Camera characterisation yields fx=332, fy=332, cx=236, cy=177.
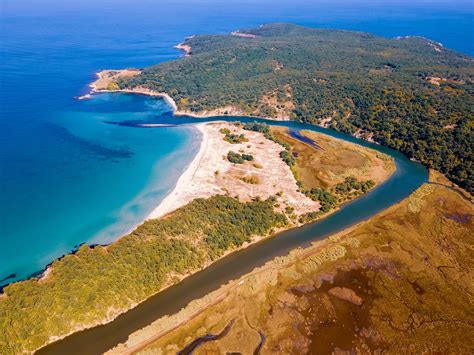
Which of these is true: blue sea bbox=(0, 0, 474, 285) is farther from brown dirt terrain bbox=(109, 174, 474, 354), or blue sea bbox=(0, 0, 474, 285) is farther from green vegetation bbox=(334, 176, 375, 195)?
green vegetation bbox=(334, 176, 375, 195)

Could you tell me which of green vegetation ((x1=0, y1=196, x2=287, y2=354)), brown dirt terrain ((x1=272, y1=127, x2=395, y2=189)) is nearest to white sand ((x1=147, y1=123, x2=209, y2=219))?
green vegetation ((x1=0, y1=196, x2=287, y2=354))

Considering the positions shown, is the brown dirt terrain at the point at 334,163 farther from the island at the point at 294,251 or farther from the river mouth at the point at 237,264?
the river mouth at the point at 237,264

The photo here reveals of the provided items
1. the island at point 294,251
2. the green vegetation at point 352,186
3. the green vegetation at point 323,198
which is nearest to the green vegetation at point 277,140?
the island at point 294,251

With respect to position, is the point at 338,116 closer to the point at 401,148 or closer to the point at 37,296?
the point at 401,148

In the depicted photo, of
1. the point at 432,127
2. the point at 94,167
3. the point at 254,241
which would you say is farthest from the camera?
the point at 432,127

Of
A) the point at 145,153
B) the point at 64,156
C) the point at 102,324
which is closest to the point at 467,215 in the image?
the point at 102,324

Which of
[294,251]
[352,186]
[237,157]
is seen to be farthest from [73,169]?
[352,186]
